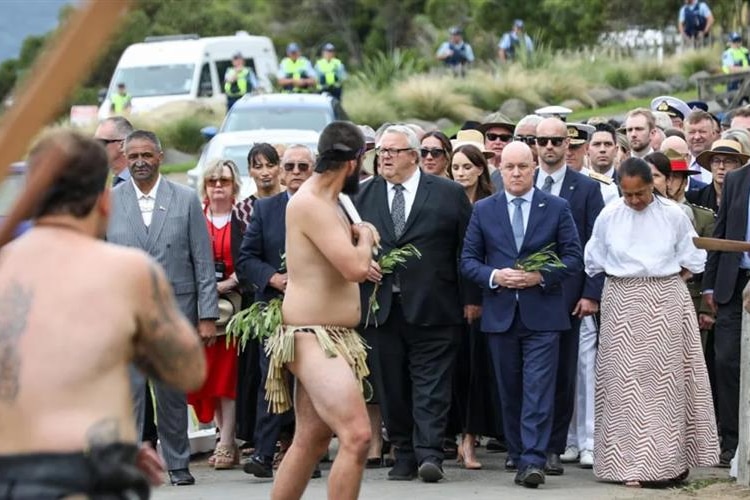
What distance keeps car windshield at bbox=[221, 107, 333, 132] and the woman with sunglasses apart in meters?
11.0

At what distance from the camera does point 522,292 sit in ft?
37.3

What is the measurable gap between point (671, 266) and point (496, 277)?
112cm

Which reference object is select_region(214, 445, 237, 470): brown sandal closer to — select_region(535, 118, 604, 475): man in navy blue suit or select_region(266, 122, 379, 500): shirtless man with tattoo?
select_region(535, 118, 604, 475): man in navy blue suit

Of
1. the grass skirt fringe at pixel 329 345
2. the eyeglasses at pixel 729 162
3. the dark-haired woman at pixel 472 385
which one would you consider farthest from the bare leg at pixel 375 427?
the eyeglasses at pixel 729 162

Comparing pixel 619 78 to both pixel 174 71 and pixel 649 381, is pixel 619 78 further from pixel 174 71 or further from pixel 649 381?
pixel 649 381

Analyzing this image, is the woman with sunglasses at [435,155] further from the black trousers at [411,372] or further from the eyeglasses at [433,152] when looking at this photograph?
the black trousers at [411,372]

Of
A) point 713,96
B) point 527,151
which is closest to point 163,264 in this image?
point 527,151

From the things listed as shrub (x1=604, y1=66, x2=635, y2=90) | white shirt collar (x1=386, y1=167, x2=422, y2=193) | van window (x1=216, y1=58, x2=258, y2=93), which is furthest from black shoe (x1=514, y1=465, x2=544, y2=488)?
shrub (x1=604, y1=66, x2=635, y2=90)

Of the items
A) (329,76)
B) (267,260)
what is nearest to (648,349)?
(267,260)

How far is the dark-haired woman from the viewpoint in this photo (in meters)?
12.2

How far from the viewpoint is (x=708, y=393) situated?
11.5 meters

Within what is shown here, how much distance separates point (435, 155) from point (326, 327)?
4.00 m

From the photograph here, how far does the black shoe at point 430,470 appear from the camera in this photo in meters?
11.4

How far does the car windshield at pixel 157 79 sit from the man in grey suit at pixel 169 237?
2314cm
